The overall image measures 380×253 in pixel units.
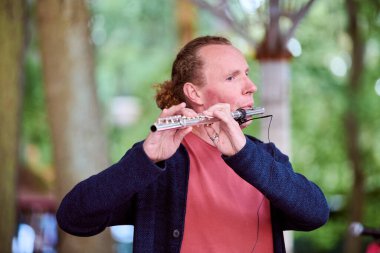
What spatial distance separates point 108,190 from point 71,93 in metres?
4.32

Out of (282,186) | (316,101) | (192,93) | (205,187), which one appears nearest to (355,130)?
(316,101)

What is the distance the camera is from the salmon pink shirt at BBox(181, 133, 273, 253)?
2885 mm

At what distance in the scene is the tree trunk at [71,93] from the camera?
696cm

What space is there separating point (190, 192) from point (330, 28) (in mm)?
14342

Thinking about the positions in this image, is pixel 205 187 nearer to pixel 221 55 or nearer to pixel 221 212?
pixel 221 212

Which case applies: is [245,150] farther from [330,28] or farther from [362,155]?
[330,28]

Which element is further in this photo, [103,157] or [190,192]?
[103,157]

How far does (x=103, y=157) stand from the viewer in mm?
7156

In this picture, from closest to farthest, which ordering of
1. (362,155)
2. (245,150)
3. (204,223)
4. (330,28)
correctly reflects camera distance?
(245,150)
(204,223)
(362,155)
(330,28)

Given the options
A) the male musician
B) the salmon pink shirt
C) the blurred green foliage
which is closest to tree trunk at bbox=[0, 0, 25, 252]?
the male musician

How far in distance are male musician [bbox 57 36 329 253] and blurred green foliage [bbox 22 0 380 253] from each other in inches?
→ 376

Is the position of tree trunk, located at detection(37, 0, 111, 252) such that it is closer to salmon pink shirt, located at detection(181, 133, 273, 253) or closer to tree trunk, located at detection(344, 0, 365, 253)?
salmon pink shirt, located at detection(181, 133, 273, 253)

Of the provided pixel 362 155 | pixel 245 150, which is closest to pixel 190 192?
pixel 245 150

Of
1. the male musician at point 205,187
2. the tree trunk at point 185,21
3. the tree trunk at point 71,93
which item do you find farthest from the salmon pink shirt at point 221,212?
the tree trunk at point 185,21
